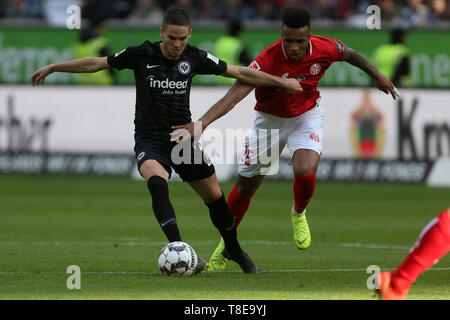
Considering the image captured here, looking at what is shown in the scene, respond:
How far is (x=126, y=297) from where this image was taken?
767 centimetres

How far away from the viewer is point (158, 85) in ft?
30.5

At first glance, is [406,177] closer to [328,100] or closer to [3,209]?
[328,100]

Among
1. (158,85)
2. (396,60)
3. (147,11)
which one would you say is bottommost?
(158,85)

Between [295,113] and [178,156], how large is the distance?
1709 mm

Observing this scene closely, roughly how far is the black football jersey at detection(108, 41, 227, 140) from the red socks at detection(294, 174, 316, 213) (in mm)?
1463

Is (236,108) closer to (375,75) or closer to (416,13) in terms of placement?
(416,13)

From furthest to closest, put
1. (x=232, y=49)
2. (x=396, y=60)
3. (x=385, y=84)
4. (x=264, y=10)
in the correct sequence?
(x=264, y=10)
(x=232, y=49)
(x=396, y=60)
(x=385, y=84)

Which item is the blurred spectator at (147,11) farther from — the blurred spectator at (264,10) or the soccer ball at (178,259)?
the soccer ball at (178,259)

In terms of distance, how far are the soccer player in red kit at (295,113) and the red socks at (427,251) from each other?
3.43 m

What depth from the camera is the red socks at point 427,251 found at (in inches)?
256

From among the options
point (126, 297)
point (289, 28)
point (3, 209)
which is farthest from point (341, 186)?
point (126, 297)

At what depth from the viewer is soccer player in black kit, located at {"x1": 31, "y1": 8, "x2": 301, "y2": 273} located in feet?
30.0

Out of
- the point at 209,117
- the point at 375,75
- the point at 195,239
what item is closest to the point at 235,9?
the point at 195,239

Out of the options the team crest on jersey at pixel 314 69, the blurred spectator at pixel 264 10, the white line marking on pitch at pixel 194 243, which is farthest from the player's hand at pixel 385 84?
the blurred spectator at pixel 264 10
